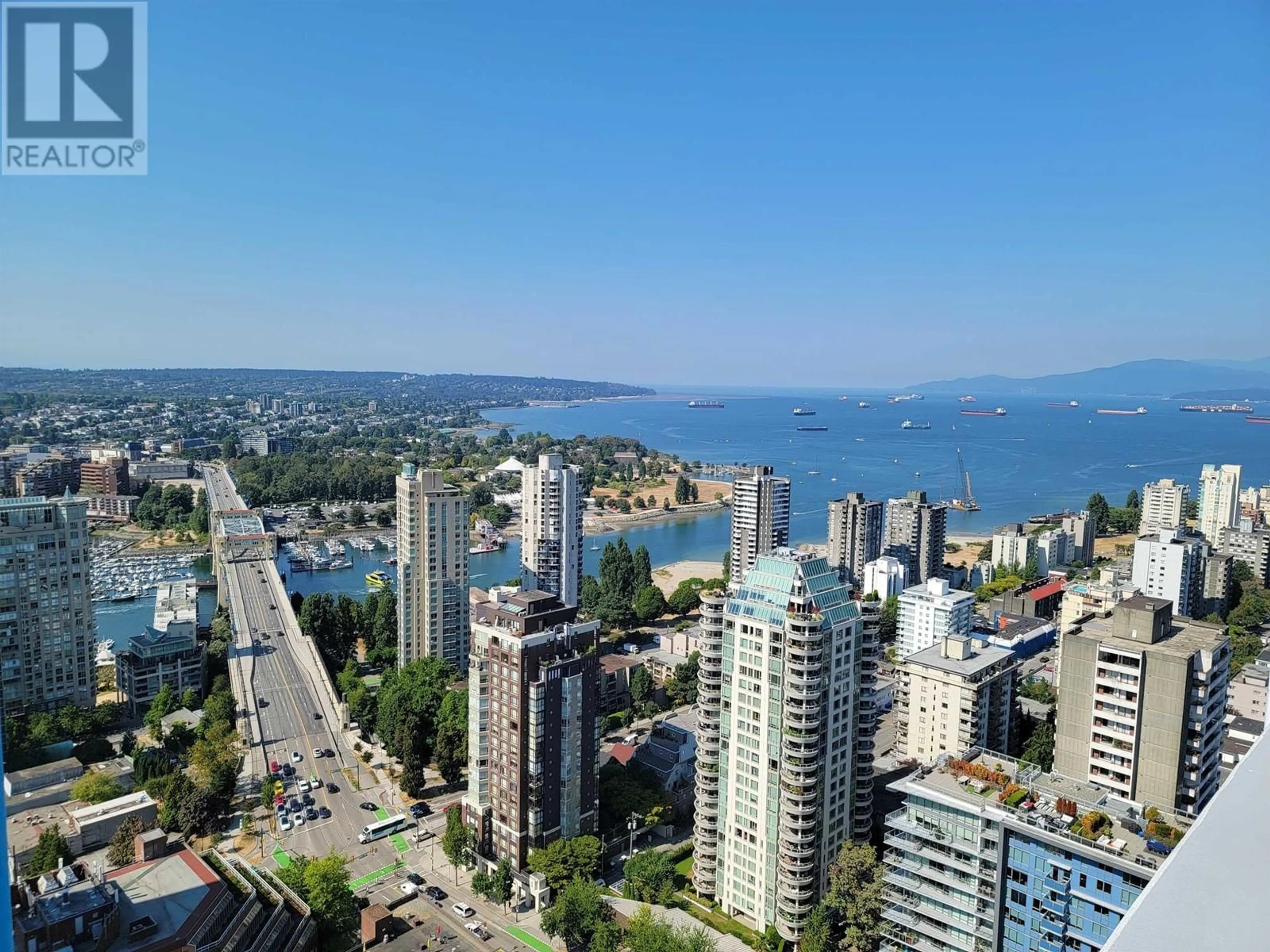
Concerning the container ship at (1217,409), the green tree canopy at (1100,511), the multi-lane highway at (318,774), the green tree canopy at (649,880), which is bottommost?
the multi-lane highway at (318,774)

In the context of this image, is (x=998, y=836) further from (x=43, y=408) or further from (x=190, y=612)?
(x=43, y=408)

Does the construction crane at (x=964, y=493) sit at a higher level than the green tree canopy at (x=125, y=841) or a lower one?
higher

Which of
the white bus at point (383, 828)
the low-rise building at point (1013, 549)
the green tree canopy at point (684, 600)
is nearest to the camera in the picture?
the white bus at point (383, 828)

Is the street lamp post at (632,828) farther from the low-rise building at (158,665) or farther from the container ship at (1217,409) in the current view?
the container ship at (1217,409)

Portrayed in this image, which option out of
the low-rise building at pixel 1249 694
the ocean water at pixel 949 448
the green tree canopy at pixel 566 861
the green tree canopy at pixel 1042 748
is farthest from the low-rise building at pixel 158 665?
the ocean water at pixel 949 448

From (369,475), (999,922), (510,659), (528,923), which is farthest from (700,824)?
(369,475)

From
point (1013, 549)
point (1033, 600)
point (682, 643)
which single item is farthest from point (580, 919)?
point (1013, 549)
